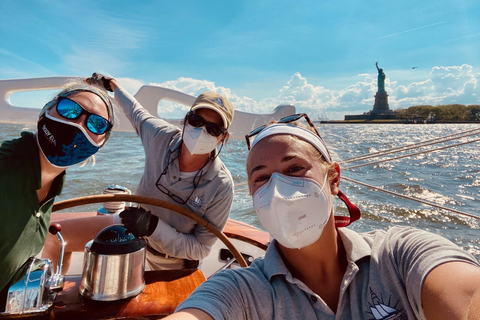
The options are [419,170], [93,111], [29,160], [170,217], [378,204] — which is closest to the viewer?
[29,160]

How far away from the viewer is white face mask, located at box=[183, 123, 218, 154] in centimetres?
187

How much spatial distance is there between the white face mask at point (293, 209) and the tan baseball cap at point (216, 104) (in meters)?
0.97

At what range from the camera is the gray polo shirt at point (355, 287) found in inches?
33.4

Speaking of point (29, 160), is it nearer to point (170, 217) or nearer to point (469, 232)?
point (170, 217)

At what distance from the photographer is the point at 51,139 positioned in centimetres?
119

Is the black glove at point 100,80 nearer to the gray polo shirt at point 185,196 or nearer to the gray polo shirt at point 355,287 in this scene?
the gray polo shirt at point 185,196

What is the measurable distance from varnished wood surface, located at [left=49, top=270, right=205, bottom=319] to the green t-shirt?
0.64ft

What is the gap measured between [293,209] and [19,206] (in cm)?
88

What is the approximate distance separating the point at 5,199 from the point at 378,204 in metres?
6.37

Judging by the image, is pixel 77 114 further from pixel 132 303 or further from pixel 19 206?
pixel 132 303

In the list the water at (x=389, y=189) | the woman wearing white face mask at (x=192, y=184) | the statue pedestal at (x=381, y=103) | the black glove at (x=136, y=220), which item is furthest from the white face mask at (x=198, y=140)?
the statue pedestal at (x=381, y=103)

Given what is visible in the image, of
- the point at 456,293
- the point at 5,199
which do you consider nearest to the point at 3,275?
the point at 5,199

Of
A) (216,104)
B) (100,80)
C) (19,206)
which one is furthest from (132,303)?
(100,80)

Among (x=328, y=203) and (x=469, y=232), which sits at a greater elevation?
(x=328, y=203)
